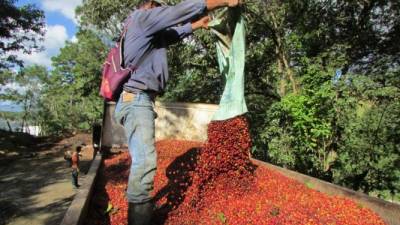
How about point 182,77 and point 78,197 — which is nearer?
point 78,197

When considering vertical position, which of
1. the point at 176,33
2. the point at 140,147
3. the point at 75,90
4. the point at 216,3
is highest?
the point at 75,90

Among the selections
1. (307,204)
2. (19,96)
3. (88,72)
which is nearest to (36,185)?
(307,204)

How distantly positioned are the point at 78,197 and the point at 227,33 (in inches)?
110

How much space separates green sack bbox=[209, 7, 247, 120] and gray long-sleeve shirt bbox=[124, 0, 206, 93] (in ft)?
6.36

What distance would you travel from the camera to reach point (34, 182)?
9.76 meters

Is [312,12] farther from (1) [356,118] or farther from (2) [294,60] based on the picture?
(1) [356,118]

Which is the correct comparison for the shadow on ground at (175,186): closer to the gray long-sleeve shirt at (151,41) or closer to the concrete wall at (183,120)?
the gray long-sleeve shirt at (151,41)

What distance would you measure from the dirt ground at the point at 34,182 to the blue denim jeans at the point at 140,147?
3.31 metres

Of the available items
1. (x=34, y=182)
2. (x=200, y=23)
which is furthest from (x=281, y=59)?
(x=200, y=23)

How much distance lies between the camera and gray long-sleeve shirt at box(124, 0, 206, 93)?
330 centimetres

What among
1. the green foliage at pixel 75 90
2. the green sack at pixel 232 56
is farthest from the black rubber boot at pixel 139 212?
the green foliage at pixel 75 90

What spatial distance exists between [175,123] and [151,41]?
893 cm

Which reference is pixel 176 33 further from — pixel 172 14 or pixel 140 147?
pixel 140 147

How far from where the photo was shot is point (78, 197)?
15.4 ft
